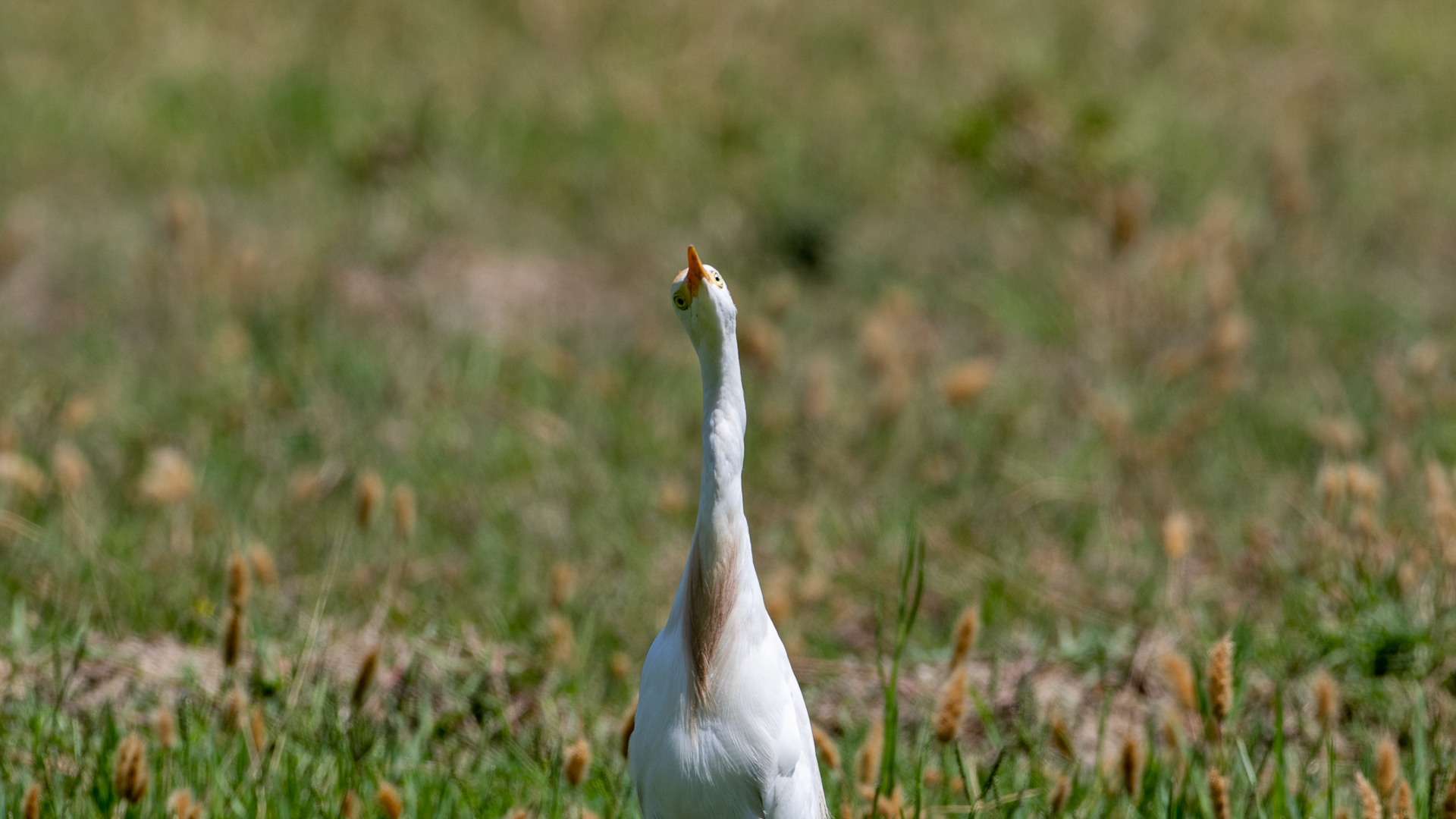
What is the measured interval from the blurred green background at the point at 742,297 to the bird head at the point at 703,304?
178 centimetres

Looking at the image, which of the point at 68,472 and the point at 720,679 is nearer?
the point at 720,679

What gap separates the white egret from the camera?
1.82 metres

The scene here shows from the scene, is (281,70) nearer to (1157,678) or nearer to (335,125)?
(335,125)

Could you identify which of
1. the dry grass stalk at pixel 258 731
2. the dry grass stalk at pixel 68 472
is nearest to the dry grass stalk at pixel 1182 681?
the dry grass stalk at pixel 258 731

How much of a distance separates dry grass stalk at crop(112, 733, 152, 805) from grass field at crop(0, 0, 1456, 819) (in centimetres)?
2

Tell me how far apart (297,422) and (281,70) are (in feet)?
14.9

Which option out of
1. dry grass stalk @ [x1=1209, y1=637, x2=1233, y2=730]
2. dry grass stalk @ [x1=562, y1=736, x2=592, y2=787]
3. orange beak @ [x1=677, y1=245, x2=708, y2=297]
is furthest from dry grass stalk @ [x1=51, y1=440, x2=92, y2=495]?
dry grass stalk @ [x1=1209, y1=637, x2=1233, y2=730]

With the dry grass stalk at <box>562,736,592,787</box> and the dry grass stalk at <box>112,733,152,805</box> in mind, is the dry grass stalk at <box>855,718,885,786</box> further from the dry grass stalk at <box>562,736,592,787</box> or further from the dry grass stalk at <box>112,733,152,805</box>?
the dry grass stalk at <box>112,733,152,805</box>

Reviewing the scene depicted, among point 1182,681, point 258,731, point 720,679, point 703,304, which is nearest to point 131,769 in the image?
point 258,731

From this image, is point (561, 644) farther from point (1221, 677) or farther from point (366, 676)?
point (1221, 677)

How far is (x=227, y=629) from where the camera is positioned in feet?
7.97

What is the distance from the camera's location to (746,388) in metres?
5.55

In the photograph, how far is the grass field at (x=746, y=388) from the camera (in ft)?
9.61

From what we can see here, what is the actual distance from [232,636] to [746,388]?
328 cm
